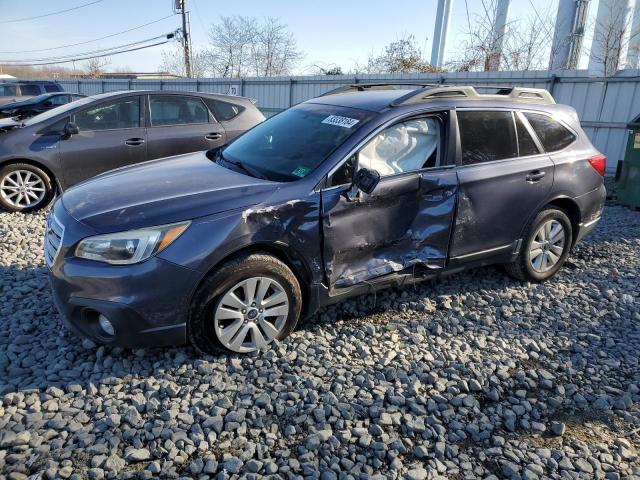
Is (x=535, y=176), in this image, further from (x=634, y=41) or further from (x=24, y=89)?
(x=24, y=89)

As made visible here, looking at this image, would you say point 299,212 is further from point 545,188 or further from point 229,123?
point 229,123

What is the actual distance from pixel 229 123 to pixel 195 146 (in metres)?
0.65

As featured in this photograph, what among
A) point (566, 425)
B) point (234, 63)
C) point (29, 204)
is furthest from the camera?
point (234, 63)

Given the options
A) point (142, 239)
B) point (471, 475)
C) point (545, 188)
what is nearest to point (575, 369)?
point (471, 475)

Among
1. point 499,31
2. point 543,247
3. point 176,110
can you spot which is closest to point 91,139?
point 176,110

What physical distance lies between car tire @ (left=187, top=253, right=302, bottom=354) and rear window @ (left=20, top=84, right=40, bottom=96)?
17.6 metres

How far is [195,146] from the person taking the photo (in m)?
6.91

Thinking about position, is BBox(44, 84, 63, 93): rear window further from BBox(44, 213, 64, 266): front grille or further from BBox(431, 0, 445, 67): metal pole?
BBox(44, 213, 64, 266): front grille

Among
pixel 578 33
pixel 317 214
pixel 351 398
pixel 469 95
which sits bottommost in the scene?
pixel 351 398

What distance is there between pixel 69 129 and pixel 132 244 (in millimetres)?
4261

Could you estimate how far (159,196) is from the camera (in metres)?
3.08

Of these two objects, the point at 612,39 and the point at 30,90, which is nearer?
the point at 612,39

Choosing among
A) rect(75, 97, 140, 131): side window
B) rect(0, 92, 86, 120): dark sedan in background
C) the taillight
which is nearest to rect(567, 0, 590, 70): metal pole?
the taillight

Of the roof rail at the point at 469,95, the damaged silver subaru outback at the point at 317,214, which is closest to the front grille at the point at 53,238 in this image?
the damaged silver subaru outback at the point at 317,214
